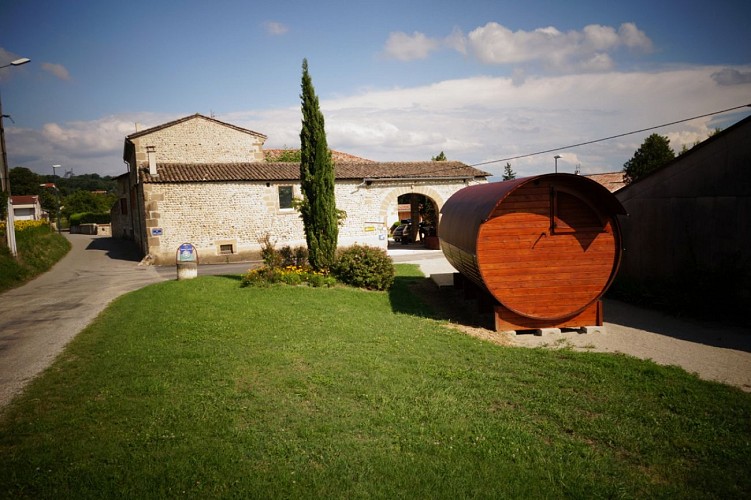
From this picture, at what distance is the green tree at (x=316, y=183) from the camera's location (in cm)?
1588

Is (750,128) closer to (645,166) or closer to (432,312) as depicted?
(432,312)

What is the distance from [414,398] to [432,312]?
6041 millimetres

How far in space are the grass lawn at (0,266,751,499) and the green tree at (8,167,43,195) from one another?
74892 millimetres

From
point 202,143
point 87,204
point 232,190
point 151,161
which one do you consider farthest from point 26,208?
point 232,190

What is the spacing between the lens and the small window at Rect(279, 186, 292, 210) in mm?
25284

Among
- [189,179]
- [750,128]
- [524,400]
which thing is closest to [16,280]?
[189,179]

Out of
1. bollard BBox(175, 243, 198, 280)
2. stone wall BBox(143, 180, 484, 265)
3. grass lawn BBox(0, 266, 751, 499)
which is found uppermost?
stone wall BBox(143, 180, 484, 265)

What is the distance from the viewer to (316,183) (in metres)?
16.0

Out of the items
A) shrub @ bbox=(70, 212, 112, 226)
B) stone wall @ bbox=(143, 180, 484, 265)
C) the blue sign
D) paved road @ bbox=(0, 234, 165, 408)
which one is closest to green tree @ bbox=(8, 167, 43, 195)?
shrub @ bbox=(70, 212, 112, 226)

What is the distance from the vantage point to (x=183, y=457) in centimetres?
469

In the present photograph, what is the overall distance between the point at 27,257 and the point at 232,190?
9.45 meters

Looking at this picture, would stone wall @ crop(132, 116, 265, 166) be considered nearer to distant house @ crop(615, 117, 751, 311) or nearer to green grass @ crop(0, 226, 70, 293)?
green grass @ crop(0, 226, 70, 293)

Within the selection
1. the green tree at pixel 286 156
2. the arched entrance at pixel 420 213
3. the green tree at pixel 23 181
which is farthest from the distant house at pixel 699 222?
the green tree at pixel 23 181

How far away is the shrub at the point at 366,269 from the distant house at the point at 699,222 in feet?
24.1
